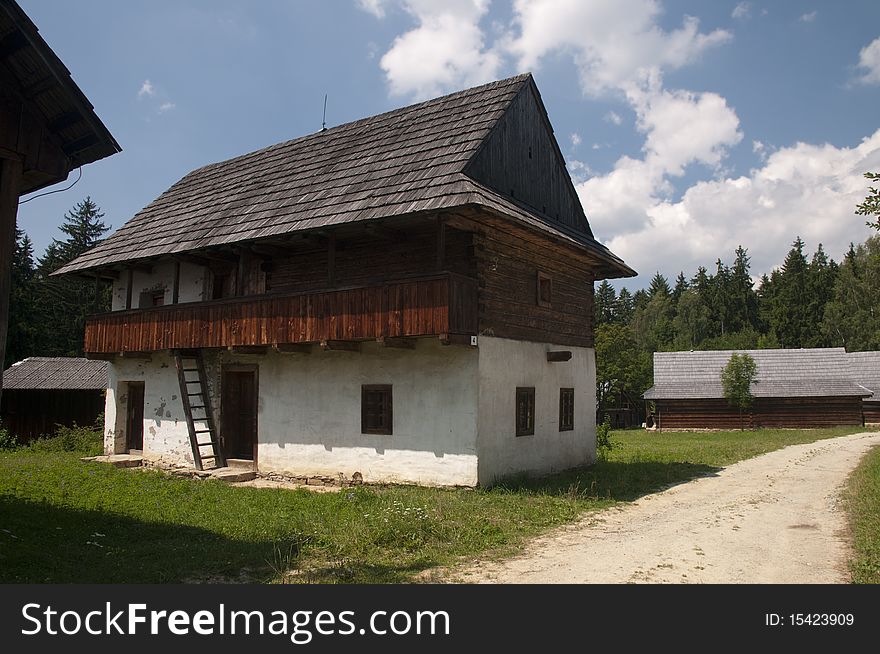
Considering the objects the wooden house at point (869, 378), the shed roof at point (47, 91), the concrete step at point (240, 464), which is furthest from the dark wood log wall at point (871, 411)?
the shed roof at point (47, 91)

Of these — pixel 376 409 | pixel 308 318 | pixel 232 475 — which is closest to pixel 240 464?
pixel 232 475

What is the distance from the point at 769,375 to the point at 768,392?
2.06 metres

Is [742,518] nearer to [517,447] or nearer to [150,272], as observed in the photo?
[517,447]

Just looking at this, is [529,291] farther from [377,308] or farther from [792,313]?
[792,313]

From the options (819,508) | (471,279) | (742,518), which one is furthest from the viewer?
(471,279)

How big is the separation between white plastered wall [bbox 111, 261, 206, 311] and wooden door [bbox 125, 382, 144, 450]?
236 centimetres

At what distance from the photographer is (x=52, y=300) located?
138 ft

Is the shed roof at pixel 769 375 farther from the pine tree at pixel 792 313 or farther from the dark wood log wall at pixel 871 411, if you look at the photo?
the pine tree at pixel 792 313

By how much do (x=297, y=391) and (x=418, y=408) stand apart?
334cm

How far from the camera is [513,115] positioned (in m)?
16.3

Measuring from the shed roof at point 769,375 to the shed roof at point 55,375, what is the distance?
91.0 feet

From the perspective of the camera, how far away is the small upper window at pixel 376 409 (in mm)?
14109

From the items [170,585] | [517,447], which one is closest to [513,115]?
[517,447]

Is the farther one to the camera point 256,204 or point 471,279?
point 256,204
